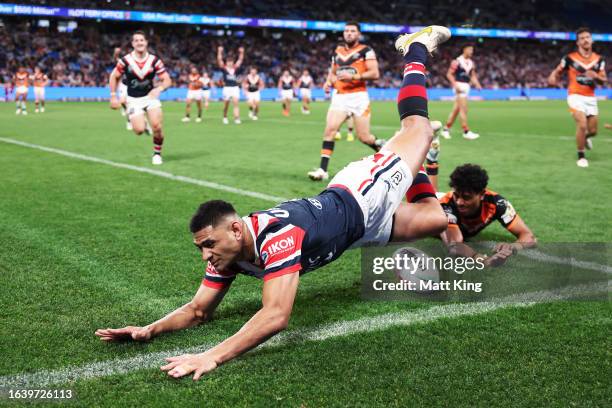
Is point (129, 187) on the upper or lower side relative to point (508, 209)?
lower

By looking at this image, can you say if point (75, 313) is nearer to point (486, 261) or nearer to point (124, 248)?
point (124, 248)

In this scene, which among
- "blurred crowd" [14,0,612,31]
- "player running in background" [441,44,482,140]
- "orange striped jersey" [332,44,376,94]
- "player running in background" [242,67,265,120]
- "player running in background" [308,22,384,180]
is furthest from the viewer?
"blurred crowd" [14,0,612,31]

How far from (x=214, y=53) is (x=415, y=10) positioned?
2258 centimetres

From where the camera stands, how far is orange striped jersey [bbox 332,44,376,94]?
33.8 ft

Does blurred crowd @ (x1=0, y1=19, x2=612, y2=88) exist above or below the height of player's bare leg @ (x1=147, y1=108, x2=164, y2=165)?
above

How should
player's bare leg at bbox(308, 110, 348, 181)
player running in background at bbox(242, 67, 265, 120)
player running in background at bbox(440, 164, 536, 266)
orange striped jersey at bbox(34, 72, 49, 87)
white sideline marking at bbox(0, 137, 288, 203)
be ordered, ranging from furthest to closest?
1. orange striped jersey at bbox(34, 72, 49, 87)
2. player running in background at bbox(242, 67, 265, 120)
3. player's bare leg at bbox(308, 110, 348, 181)
4. white sideline marking at bbox(0, 137, 288, 203)
5. player running in background at bbox(440, 164, 536, 266)

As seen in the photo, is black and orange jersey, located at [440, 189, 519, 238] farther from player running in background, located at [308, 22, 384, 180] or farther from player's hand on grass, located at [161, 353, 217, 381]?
player running in background, located at [308, 22, 384, 180]

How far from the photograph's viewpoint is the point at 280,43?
53.5 meters

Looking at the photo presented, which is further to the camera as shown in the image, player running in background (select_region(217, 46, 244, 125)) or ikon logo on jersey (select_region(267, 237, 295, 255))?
player running in background (select_region(217, 46, 244, 125))

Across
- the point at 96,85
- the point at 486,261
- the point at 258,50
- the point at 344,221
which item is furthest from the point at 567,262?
the point at 258,50

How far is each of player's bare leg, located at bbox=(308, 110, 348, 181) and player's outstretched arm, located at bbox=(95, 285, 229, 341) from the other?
18.0 feet

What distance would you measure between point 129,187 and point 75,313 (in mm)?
4997

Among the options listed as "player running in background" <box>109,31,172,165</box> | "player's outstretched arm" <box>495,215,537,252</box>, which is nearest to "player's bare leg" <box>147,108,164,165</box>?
"player running in background" <box>109,31,172,165</box>

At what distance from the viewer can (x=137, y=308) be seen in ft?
13.5
